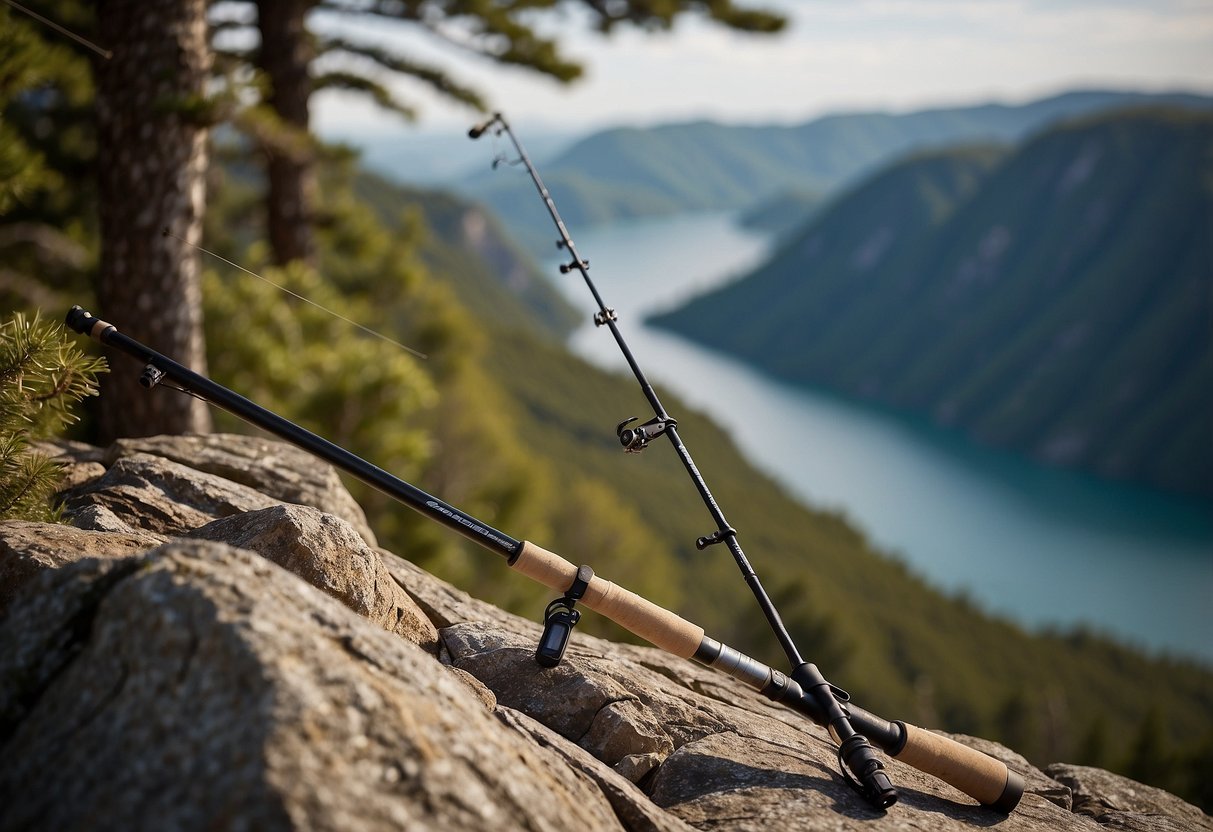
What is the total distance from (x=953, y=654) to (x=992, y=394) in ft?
355

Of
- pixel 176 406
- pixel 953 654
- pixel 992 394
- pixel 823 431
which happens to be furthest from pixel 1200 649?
pixel 176 406

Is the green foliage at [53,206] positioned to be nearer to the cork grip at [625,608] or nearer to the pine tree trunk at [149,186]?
the pine tree trunk at [149,186]

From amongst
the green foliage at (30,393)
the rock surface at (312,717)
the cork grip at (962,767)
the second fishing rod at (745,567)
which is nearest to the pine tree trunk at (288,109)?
the second fishing rod at (745,567)

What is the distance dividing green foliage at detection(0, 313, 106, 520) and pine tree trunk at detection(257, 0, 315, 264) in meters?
6.53

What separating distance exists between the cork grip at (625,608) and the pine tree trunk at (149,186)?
384cm

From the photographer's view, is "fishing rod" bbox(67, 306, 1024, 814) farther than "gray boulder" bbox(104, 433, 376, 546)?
No

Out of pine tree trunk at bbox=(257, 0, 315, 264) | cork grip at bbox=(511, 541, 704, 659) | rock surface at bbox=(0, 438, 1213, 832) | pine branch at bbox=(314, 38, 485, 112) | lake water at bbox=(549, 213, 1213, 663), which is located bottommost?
rock surface at bbox=(0, 438, 1213, 832)

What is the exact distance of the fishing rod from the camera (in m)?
3.48

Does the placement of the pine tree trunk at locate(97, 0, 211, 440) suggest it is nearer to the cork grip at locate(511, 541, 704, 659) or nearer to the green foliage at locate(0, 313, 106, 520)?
the green foliage at locate(0, 313, 106, 520)

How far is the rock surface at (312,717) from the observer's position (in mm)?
2064

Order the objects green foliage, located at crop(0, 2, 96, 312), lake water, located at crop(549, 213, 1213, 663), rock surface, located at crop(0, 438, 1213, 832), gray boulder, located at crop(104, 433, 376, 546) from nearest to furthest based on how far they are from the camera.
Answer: rock surface, located at crop(0, 438, 1213, 832) → gray boulder, located at crop(104, 433, 376, 546) → green foliage, located at crop(0, 2, 96, 312) → lake water, located at crop(549, 213, 1213, 663)

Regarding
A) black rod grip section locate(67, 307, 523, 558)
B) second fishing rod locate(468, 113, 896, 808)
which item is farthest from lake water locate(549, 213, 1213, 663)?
black rod grip section locate(67, 307, 523, 558)

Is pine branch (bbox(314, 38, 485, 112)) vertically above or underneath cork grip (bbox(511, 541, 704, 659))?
above

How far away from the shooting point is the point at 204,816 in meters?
1.96
